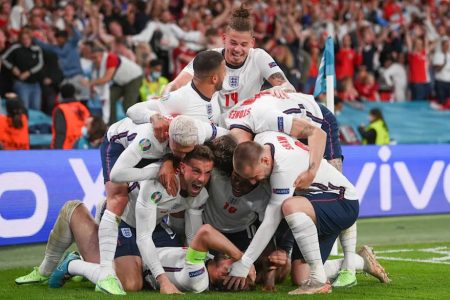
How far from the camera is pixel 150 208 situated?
8.08 m

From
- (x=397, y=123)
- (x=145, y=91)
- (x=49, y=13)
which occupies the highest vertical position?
(x=49, y=13)

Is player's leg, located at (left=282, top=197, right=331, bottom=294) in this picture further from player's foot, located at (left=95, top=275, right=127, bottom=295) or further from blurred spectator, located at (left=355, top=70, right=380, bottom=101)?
blurred spectator, located at (left=355, top=70, right=380, bottom=101)

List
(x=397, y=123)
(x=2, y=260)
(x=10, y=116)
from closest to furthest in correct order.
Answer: (x=2, y=260) < (x=10, y=116) < (x=397, y=123)

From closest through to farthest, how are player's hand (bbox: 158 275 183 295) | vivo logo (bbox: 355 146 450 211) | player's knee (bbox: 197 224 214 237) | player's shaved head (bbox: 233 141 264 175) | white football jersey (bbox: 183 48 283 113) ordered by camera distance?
1. player's shaved head (bbox: 233 141 264 175)
2. player's knee (bbox: 197 224 214 237)
3. player's hand (bbox: 158 275 183 295)
4. white football jersey (bbox: 183 48 283 113)
5. vivo logo (bbox: 355 146 450 211)

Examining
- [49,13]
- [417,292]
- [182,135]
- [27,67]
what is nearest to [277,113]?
[182,135]

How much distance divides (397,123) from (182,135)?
16.8m

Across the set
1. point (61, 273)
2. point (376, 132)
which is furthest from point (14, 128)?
point (61, 273)

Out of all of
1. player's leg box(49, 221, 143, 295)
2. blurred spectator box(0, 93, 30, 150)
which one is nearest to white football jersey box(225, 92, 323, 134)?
player's leg box(49, 221, 143, 295)

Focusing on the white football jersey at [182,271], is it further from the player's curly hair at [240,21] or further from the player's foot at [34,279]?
the player's curly hair at [240,21]

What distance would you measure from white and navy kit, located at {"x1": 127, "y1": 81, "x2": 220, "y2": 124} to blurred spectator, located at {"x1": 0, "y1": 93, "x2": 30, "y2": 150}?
685 centimetres

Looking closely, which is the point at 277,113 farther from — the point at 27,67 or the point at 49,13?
the point at 49,13

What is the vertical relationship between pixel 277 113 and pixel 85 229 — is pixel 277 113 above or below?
above

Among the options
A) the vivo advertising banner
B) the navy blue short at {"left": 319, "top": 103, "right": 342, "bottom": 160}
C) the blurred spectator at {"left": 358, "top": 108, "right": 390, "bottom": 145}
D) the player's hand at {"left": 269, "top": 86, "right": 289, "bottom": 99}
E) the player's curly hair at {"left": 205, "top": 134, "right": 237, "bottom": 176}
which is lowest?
the blurred spectator at {"left": 358, "top": 108, "right": 390, "bottom": 145}

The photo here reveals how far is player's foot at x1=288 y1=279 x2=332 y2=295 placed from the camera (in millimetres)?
7938
